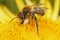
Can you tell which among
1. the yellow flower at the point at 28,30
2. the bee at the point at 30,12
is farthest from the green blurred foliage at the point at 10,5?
the bee at the point at 30,12

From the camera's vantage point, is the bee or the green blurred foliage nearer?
the bee

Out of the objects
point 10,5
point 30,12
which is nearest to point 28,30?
point 30,12

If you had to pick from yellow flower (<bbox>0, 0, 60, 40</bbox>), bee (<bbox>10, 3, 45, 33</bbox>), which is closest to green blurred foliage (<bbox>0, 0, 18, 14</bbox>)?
yellow flower (<bbox>0, 0, 60, 40</bbox>)

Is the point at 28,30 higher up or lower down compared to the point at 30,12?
lower down

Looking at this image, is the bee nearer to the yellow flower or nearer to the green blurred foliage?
the yellow flower

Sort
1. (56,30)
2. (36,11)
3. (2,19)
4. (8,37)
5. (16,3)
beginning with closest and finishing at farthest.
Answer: (36,11) → (8,37) → (56,30) → (2,19) → (16,3)

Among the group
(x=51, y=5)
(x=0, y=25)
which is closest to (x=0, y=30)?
(x=0, y=25)

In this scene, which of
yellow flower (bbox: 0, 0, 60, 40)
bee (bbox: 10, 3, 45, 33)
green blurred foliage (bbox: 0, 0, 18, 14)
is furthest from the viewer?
green blurred foliage (bbox: 0, 0, 18, 14)

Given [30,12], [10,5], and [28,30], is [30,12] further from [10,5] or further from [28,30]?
[10,5]

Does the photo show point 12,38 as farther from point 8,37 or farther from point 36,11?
point 36,11

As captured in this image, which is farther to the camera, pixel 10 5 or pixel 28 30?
pixel 10 5

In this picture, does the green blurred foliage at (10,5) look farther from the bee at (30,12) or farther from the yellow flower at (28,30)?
the bee at (30,12)
